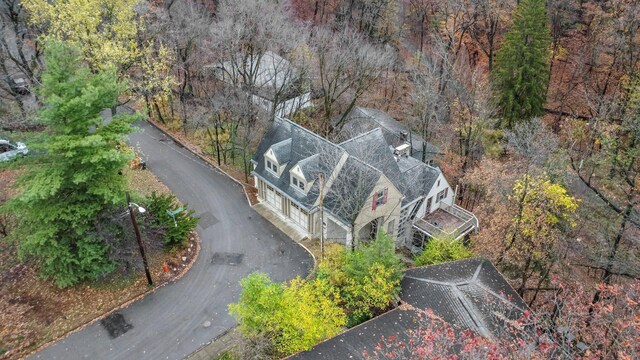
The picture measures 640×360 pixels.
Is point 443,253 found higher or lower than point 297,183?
lower

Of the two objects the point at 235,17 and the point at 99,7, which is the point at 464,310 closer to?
the point at 235,17

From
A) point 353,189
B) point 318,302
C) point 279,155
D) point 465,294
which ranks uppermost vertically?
point 279,155

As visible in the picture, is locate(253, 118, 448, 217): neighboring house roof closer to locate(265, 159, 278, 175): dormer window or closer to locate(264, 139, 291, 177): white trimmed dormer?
locate(264, 139, 291, 177): white trimmed dormer

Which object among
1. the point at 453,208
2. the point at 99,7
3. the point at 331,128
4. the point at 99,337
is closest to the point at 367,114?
the point at 331,128

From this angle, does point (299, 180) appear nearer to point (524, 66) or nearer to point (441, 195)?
point (441, 195)

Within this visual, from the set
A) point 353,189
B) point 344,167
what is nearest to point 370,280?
point 353,189

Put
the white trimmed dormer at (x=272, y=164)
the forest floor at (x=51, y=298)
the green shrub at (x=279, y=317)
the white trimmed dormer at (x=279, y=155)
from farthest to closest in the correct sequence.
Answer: the white trimmed dormer at (x=272, y=164) < the white trimmed dormer at (x=279, y=155) < the forest floor at (x=51, y=298) < the green shrub at (x=279, y=317)

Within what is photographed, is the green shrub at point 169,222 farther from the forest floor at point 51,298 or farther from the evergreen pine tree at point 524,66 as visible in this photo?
the evergreen pine tree at point 524,66

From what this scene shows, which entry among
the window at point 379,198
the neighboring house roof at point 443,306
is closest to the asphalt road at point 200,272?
the window at point 379,198
